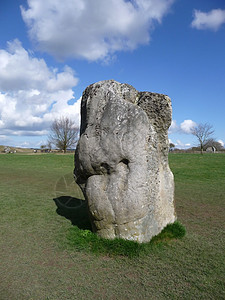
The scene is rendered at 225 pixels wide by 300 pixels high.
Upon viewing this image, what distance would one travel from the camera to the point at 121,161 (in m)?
4.94

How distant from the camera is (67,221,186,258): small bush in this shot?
4656 mm

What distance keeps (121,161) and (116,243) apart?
1.58 meters

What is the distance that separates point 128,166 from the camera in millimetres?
4910

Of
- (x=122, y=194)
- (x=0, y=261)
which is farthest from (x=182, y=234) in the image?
(x=0, y=261)

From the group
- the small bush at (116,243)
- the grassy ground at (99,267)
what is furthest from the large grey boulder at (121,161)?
the grassy ground at (99,267)

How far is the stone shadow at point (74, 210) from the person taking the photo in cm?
662

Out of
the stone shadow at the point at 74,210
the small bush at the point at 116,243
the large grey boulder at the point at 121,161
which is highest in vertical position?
the large grey boulder at the point at 121,161

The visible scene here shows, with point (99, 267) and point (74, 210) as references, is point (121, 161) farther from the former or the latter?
point (74, 210)

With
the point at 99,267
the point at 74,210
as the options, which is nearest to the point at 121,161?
the point at 99,267

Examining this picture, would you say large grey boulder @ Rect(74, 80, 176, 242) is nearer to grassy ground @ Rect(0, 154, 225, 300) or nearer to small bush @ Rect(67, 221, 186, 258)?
small bush @ Rect(67, 221, 186, 258)

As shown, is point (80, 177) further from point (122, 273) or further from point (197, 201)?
point (197, 201)

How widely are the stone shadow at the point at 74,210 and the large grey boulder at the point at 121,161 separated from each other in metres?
1.09

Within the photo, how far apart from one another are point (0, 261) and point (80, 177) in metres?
2.20

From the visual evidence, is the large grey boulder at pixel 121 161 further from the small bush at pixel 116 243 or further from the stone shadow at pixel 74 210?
the stone shadow at pixel 74 210
